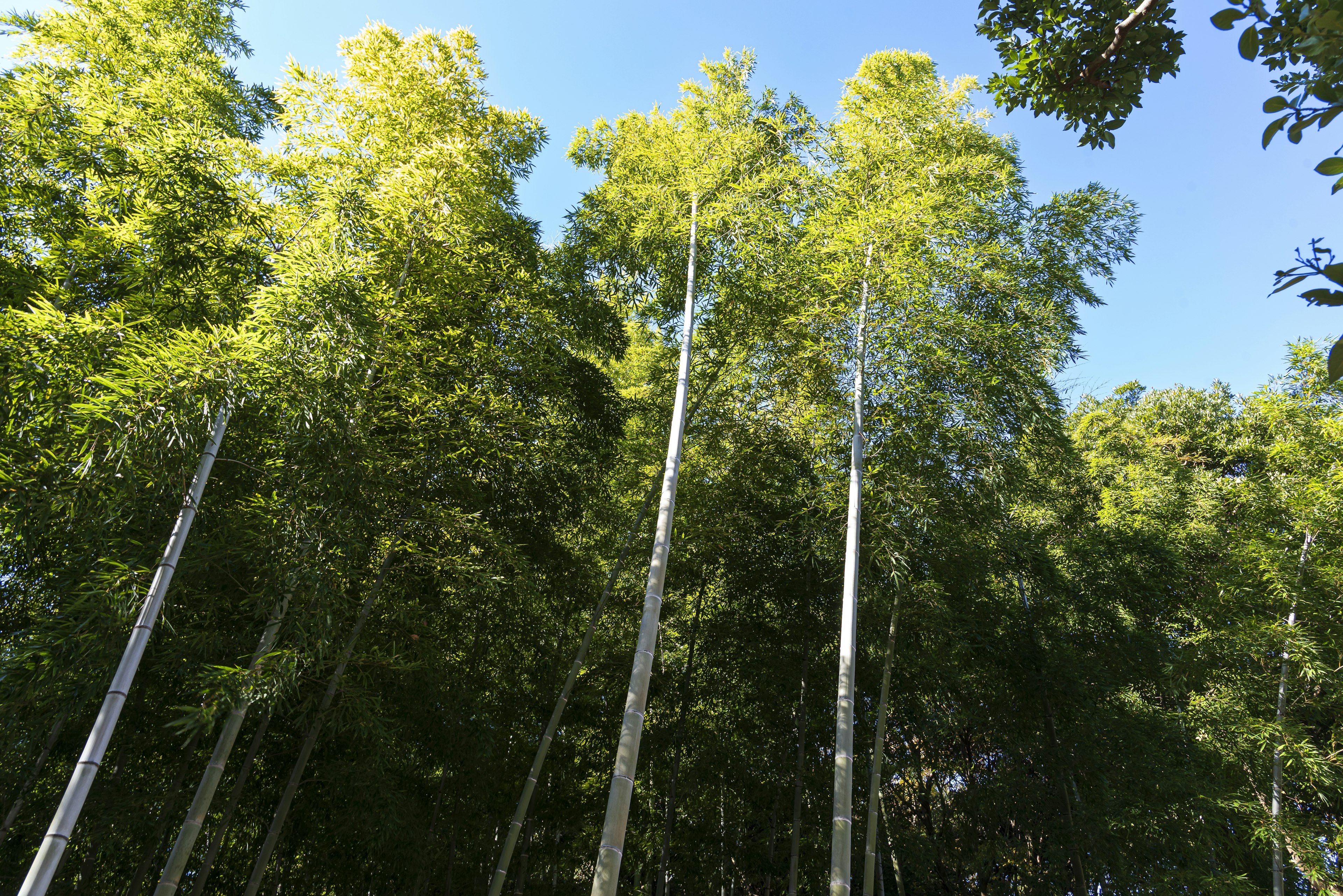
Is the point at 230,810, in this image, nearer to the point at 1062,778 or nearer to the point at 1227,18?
the point at 1227,18

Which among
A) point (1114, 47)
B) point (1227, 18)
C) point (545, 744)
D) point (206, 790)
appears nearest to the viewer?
point (1227, 18)

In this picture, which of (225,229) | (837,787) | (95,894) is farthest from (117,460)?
(837,787)

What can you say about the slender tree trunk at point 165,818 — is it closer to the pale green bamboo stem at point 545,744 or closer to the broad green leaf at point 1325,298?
the pale green bamboo stem at point 545,744


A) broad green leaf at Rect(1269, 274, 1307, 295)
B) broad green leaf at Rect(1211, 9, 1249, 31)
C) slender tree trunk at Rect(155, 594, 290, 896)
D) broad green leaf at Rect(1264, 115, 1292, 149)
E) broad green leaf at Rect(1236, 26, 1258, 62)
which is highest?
broad green leaf at Rect(1211, 9, 1249, 31)

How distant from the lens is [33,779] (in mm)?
3611

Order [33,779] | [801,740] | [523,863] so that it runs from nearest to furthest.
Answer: [33,779] → [801,740] → [523,863]

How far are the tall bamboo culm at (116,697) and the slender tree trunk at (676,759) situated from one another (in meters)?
3.98

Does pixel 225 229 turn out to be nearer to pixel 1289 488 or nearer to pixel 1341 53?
pixel 1341 53

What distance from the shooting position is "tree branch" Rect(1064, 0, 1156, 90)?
1.80 meters

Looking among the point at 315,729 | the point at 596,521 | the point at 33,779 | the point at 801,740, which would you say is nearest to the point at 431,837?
the point at 315,729

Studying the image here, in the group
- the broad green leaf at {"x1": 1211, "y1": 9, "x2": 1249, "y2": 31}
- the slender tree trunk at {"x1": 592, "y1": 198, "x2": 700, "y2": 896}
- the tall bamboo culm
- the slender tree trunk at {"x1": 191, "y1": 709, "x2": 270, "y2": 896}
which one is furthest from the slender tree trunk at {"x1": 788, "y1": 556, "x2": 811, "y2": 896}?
the broad green leaf at {"x1": 1211, "y1": 9, "x2": 1249, "y2": 31}

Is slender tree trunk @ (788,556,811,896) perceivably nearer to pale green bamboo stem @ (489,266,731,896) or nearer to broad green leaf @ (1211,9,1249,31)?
pale green bamboo stem @ (489,266,731,896)

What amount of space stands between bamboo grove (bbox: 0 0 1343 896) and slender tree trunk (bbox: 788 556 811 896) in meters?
0.08

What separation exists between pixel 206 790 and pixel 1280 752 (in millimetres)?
6920
